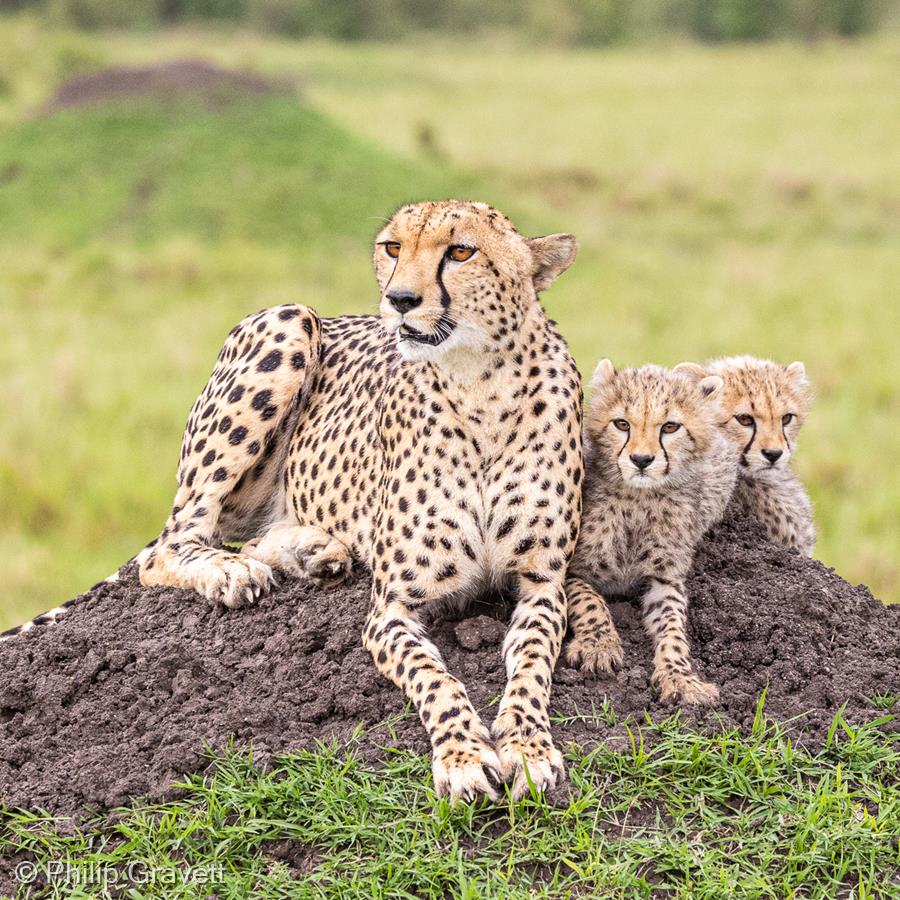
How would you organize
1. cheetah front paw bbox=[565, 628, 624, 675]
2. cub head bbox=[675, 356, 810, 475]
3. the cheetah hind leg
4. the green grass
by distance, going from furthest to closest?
1. cub head bbox=[675, 356, 810, 475]
2. the cheetah hind leg
3. cheetah front paw bbox=[565, 628, 624, 675]
4. the green grass

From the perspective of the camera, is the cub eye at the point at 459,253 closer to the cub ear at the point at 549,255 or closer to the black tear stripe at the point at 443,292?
the black tear stripe at the point at 443,292

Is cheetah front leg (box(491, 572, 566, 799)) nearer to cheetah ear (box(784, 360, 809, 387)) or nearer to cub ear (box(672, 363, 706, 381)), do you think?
cub ear (box(672, 363, 706, 381))

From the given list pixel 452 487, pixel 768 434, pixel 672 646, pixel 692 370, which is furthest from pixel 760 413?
pixel 452 487

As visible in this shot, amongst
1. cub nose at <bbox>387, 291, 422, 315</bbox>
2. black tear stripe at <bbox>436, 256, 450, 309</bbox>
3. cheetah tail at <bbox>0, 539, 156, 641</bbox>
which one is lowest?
cheetah tail at <bbox>0, 539, 156, 641</bbox>

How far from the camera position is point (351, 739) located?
3324 mm

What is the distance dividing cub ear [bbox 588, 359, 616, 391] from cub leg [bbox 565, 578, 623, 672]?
560mm

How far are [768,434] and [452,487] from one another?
1.09 metres

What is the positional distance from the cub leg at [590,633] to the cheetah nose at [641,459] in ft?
1.32

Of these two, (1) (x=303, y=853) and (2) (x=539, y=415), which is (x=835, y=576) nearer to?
(2) (x=539, y=415)

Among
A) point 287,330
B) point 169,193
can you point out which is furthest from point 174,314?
point 287,330

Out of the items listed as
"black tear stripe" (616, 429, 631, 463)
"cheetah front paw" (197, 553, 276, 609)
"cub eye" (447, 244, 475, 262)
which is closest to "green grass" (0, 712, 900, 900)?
"cheetah front paw" (197, 553, 276, 609)

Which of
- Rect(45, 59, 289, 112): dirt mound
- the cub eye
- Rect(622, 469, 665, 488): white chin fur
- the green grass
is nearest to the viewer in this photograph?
the green grass

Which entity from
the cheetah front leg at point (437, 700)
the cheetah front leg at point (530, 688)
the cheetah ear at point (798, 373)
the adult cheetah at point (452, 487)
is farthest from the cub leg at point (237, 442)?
the cheetah ear at point (798, 373)

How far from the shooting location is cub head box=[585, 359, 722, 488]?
3605 millimetres
